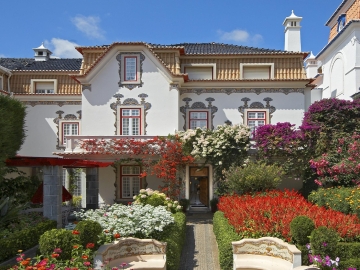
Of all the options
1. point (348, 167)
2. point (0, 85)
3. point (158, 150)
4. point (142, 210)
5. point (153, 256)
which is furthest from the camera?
point (0, 85)

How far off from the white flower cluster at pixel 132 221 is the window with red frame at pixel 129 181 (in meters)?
9.27

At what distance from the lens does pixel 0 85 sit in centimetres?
2286

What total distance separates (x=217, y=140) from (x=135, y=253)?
Answer: 32.3 ft

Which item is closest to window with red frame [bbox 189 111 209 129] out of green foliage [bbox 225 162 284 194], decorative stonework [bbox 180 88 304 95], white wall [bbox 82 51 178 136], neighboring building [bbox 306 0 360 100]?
decorative stonework [bbox 180 88 304 95]

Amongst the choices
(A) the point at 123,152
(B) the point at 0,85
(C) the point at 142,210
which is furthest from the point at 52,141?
(C) the point at 142,210

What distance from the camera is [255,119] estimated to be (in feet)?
70.3

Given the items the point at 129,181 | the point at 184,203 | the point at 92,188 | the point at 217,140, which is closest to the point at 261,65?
the point at 217,140

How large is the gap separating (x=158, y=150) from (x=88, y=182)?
14.2 feet

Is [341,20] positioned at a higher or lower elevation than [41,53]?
higher

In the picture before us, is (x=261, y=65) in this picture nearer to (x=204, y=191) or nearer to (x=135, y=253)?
(x=204, y=191)

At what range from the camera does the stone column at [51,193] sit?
41.3 feet

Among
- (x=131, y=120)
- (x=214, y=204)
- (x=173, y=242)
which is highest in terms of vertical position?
(x=131, y=120)

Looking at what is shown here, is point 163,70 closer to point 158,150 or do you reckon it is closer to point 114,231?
point 158,150

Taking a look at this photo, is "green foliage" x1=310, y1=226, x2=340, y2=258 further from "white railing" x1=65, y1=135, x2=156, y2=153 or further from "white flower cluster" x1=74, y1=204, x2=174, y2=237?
"white railing" x1=65, y1=135, x2=156, y2=153
